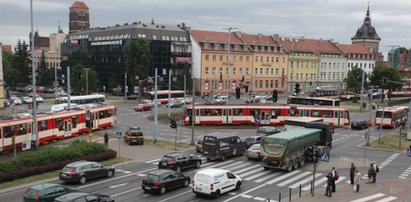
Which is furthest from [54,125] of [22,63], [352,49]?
[352,49]

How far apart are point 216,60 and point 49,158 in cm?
7267

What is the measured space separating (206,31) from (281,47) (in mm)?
21481

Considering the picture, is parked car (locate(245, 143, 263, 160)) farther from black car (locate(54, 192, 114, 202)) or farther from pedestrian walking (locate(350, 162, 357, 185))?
black car (locate(54, 192, 114, 202))

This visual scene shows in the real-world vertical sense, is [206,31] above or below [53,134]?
above

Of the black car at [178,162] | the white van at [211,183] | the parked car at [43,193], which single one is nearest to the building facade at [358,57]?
the black car at [178,162]

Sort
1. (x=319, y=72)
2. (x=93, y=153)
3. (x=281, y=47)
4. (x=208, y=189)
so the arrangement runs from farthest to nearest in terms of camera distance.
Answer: (x=319, y=72) < (x=281, y=47) < (x=93, y=153) < (x=208, y=189)

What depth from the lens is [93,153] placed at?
3338cm

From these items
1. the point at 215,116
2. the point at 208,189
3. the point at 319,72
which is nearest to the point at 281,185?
the point at 208,189

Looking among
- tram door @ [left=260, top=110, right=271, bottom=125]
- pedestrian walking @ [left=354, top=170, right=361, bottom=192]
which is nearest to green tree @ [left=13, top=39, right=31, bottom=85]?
tram door @ [left=260, top=110, right=271, bottom=125]

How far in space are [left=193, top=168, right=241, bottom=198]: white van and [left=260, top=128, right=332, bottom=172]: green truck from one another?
6.30 metres

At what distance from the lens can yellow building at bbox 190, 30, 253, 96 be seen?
324ft

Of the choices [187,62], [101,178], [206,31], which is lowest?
[101,178]

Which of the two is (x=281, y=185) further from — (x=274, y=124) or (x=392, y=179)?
(x=274, y=124)

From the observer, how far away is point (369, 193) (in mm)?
25609
